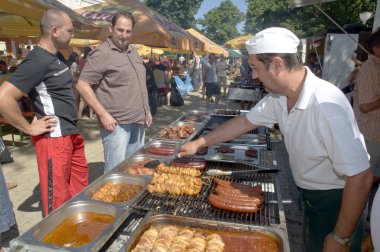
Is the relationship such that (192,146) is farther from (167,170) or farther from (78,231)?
(78,231)

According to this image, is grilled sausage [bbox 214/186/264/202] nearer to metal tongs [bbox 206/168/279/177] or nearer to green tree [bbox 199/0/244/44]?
metal tongs [bbox 206/168/279/177]

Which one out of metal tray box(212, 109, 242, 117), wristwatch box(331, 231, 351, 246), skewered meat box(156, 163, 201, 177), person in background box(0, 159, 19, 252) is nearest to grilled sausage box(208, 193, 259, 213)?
wristwatch box(331, 231, 351, 246)

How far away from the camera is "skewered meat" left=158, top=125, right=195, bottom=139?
13.5 ft

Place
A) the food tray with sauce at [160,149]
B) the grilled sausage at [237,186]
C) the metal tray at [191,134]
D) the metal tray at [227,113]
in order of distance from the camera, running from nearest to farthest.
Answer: the grilled sausage at [237,186], the food tray with sauce at [160,149], the metal tray at [191,134], the metal tray at [227,113]

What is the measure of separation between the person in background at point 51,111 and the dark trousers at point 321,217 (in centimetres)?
219

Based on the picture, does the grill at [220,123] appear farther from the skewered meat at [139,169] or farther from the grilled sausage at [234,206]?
the grilled sausage at [234,206]

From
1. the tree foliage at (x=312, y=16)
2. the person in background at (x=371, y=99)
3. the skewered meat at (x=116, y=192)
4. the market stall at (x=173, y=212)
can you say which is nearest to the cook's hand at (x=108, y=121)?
the market stall at (x=173, y=212)

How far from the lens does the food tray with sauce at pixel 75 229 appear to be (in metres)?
1.72

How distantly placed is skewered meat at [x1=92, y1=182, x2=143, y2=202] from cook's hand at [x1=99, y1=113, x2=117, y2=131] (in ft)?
2.59

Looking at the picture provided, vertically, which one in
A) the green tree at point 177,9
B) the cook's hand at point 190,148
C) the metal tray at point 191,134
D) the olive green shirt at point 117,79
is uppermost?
the green tree at point 177,9

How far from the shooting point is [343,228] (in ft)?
5.57

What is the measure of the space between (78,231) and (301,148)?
160 centimetres

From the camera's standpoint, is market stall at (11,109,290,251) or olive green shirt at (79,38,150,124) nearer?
market stall at (11,109,290,251)

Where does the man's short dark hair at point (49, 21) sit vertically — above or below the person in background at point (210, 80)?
above
